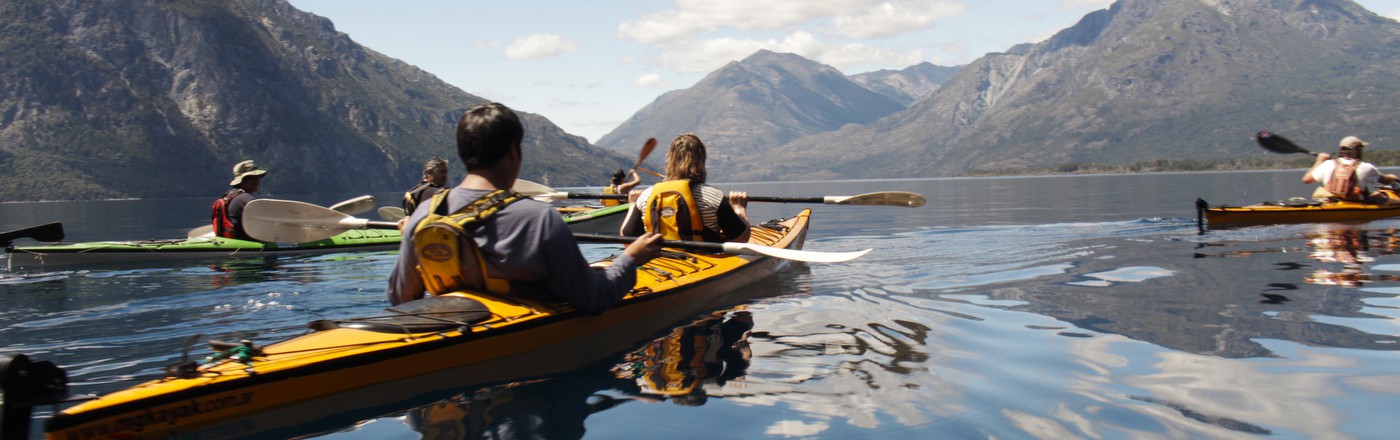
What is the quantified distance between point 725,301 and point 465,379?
481 cm

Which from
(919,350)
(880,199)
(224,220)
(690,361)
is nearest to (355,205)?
(224,220)

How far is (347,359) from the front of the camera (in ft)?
17.3

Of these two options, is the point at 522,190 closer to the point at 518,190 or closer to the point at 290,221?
the point at 518,190

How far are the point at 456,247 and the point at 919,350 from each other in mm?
4068

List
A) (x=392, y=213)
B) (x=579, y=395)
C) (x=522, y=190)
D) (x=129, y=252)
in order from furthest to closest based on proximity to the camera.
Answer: (x=392, y=213), (x=522, y=190), (x=129, y=252), (x=579, y=395)

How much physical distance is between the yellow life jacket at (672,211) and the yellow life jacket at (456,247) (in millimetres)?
3776

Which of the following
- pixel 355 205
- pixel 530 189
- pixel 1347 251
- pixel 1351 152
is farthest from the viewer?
pixel 1351 152

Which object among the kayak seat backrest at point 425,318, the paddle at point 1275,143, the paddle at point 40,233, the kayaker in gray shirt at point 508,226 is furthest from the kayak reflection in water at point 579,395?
the paddle at point 1275,143

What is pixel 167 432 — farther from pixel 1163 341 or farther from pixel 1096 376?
pixel 1163 341

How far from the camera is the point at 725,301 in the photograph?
34.2 feet

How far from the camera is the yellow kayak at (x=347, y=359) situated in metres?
4.39

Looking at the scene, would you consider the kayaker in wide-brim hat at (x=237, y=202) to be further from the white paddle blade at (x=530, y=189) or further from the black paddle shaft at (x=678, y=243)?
the black paddle shaft at (x=678, y=243)

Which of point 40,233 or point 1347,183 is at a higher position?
point 1347,183

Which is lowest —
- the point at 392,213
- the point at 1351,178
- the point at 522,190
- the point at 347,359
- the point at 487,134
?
the point at 347,359
